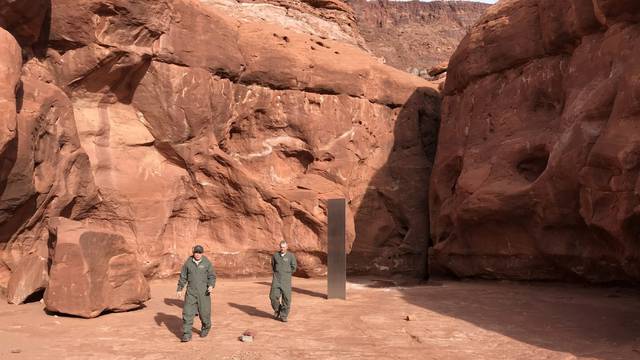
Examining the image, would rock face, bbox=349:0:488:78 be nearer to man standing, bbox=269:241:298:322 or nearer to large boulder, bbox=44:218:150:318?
man standing, bbox=269:241:298:322

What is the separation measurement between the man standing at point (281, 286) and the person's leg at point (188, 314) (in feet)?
6.04

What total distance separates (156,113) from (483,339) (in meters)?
9.90

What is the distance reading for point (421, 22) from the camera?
64.5 metres

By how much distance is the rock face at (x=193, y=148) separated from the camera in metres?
10.4

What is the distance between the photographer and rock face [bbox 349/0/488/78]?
5116cm

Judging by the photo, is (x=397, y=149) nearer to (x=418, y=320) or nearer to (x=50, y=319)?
(x=418, y=320)

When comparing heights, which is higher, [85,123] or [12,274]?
[85,123]

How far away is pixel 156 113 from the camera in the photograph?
14.3 metres

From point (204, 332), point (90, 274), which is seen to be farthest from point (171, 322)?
point (90, 274)

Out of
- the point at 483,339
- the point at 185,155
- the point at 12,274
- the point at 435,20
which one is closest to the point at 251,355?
the point at 483,339

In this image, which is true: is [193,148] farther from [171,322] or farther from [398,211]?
[398,211]

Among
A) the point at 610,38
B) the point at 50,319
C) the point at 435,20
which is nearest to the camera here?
the point at 50,319

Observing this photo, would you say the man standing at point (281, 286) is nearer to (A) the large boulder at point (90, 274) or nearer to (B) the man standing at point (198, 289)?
(B) the man standing at point (198, 289)

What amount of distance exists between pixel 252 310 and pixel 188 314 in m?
2.54
